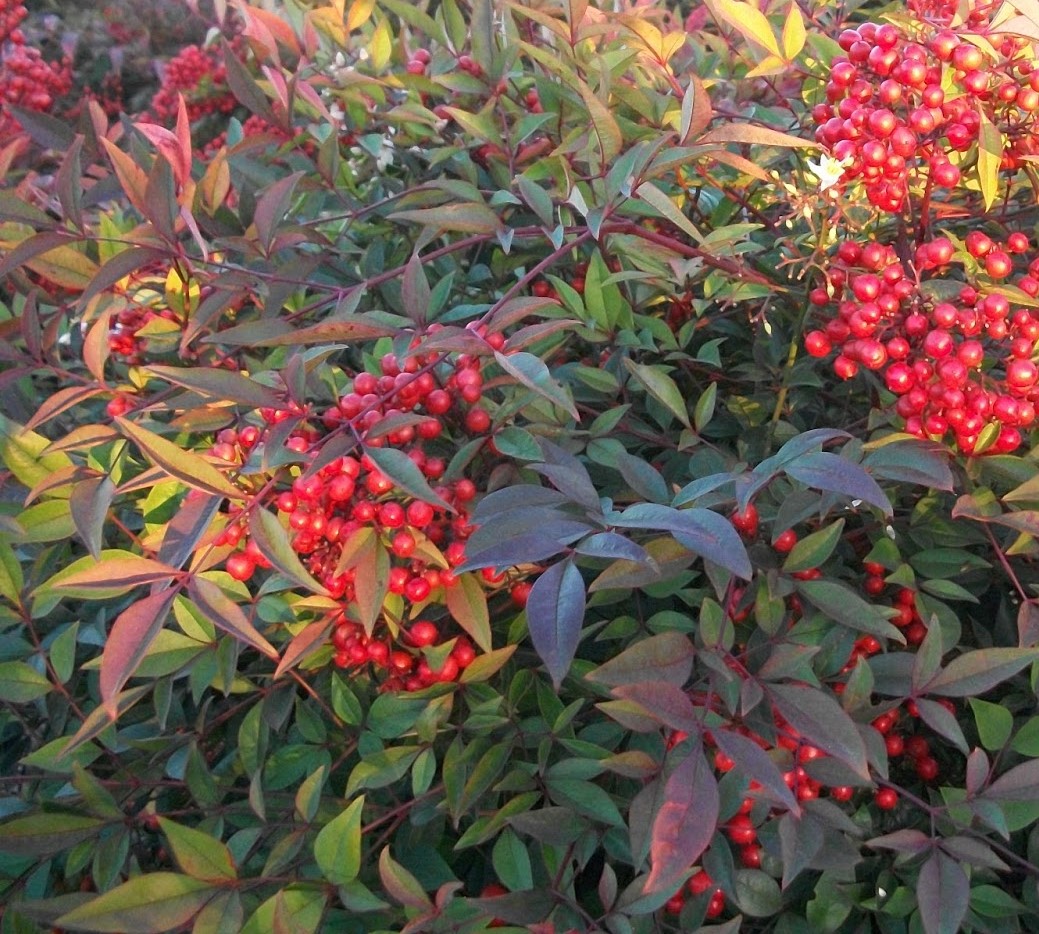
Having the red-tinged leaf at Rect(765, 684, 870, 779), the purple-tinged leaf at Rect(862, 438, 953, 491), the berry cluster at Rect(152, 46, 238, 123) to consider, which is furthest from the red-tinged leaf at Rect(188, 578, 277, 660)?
the berry cluster at Rect(152, 46, 238, 123)

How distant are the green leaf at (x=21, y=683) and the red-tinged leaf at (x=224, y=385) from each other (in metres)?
0.34

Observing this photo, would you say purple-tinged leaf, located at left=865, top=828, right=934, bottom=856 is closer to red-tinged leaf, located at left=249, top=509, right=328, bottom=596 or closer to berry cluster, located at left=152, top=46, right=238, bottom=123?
red-tinged leaf, located at left=249, top=509, right=328, bottom=596

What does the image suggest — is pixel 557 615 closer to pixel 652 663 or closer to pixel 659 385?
pixel 652 663

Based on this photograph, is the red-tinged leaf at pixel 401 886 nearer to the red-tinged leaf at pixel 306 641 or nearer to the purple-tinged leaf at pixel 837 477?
the red-tinged leaf at pixel 306 641

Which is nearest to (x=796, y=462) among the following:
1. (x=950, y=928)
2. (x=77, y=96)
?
(x=950, y=928)

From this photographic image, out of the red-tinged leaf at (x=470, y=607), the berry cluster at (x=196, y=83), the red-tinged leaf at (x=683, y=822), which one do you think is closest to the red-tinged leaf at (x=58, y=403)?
the red-tinged leaf at (x=470, y=607)

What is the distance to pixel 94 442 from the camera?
816 millimetres

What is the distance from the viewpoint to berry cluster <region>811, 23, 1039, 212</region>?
2.55 ft

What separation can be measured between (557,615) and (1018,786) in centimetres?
35

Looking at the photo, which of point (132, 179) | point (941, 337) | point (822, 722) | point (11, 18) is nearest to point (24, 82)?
point (11, 18)

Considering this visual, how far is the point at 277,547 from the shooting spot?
0.68m

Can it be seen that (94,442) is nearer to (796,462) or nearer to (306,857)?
(306,857)

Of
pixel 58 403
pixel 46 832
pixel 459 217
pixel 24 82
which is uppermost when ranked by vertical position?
pixel 459 217

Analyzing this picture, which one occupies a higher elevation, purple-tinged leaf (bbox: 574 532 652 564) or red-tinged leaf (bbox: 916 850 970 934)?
purple-tinged leaf (bbox: 574 532 652 564)
